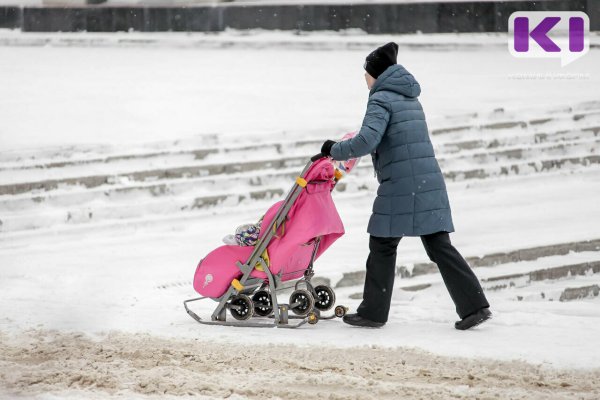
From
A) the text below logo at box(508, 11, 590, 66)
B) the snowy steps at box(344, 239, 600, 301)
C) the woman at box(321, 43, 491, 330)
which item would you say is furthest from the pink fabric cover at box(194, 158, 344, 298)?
the text below logo at box(508, 11, 590, 66)

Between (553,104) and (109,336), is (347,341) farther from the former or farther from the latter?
(553,104)

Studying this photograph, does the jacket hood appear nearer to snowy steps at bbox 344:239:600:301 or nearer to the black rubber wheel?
the black rubber wheel

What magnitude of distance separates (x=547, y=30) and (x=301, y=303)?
477 inches

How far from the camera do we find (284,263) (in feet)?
19.6

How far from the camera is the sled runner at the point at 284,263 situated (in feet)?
19.2

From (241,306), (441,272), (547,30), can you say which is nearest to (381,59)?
(441,272)

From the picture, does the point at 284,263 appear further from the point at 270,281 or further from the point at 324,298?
the point at 324,298

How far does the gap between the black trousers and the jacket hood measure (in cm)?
81

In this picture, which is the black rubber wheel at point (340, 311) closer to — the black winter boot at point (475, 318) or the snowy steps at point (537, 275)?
the black winter boot at point (475, 318)

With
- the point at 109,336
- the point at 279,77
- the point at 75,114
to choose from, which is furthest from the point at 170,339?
the point at 279,77

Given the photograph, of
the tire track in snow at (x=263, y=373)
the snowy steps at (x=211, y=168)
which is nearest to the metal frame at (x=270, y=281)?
the tire track in snow at (x=263, y=373)

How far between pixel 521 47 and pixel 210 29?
210 inches

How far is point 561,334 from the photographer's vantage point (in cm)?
570

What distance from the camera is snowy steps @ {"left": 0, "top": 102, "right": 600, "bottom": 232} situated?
9328mm
